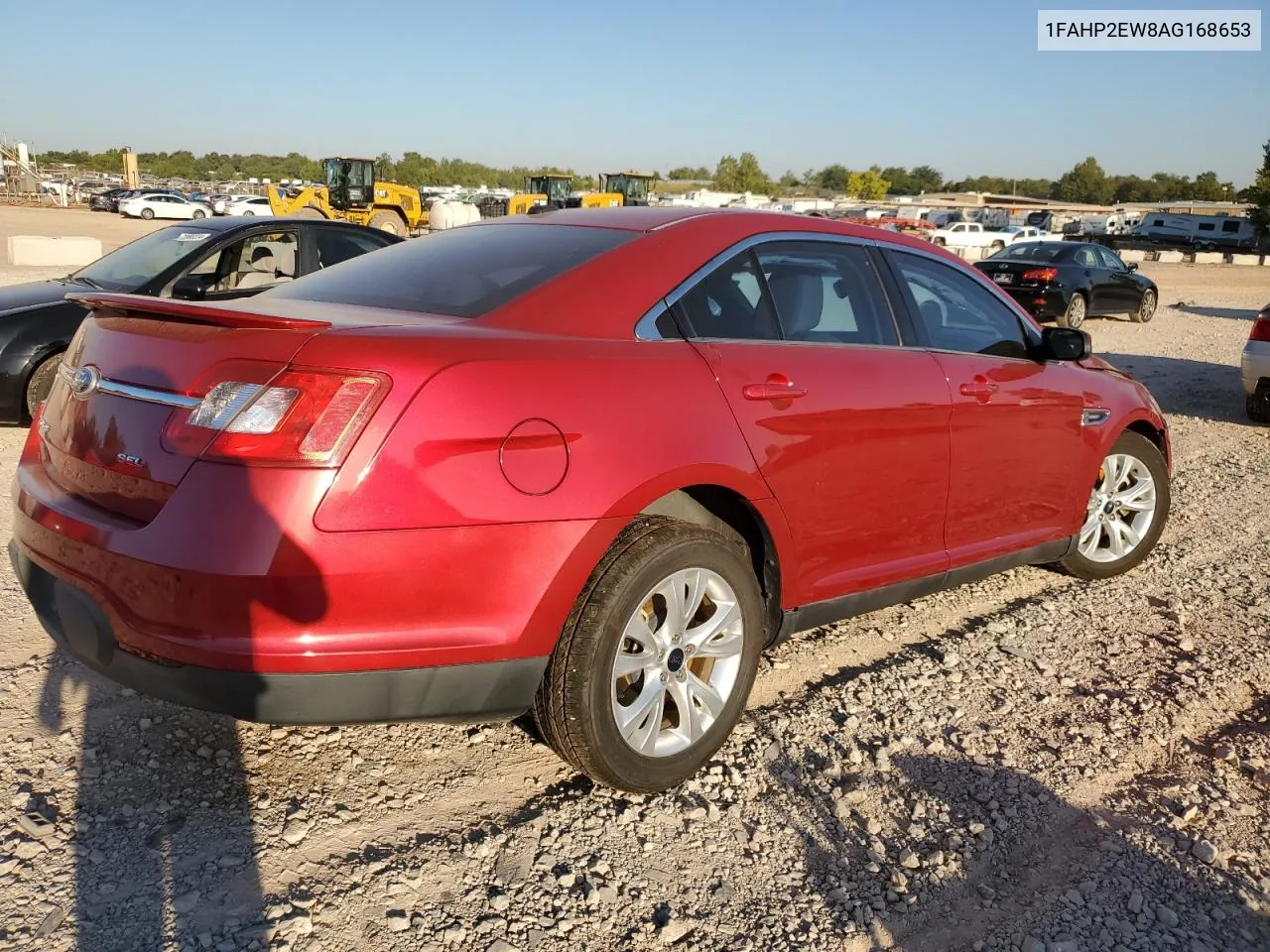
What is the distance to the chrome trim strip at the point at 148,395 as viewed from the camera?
2492 mm

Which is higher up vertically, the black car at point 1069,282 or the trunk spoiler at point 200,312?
the trunk spoiler at point 200,312

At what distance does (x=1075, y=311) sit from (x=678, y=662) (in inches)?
656

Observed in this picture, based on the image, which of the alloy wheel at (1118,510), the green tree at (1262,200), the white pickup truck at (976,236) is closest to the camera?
the alloy wheel at (1118,510)

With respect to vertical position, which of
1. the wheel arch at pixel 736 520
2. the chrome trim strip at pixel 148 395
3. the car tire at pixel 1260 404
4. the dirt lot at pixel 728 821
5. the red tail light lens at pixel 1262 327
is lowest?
the dirt lot at pixel 728 821

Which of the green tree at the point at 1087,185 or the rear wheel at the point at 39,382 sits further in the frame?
the green tree at the point at 1087,185

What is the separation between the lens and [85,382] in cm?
279

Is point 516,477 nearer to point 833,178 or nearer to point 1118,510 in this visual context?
point 1118,510

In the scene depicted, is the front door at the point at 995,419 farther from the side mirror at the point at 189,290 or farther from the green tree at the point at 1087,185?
the green tree at the point at 1087,185

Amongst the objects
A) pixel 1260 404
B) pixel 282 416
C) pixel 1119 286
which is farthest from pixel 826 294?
pixel 1119 286

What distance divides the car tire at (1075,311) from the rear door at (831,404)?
48.9 ft

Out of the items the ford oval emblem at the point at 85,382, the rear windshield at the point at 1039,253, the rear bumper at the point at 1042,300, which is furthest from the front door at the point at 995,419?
the rear windshield at the point at 1039,253

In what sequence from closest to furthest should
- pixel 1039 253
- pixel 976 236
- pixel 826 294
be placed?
1. pixel 826 294
2. pixel 1039 253
3. pixel 976 236

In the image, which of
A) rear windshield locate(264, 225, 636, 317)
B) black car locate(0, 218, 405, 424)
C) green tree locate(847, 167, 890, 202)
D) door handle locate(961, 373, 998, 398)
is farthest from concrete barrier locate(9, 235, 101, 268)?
green tree locate(847, 167, 890, 202)

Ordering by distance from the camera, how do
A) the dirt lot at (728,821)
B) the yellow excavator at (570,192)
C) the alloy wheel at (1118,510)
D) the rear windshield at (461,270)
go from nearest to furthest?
the dirt lot at (728,821)
the rear windshield at (461,270)
the alloy wheel at (1118,510)
the yellow excavator at (570,192)
